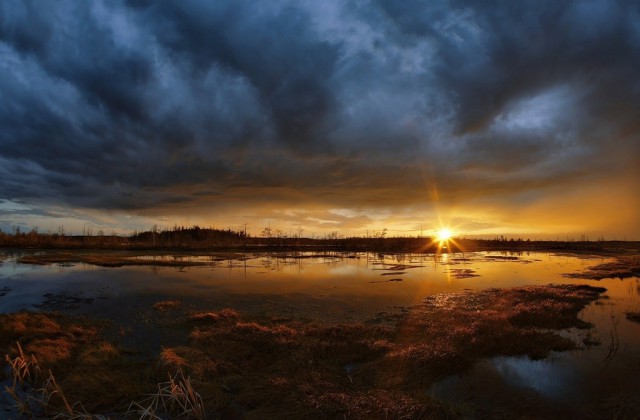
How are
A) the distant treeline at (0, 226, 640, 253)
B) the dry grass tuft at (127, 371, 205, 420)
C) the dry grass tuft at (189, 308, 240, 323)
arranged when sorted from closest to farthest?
the dry grass tuft at (127, 371, 205, 420) → the dry grass tuft at (189, 308, 240, 323) → the distant treeline at (0, 226, 640, 253)

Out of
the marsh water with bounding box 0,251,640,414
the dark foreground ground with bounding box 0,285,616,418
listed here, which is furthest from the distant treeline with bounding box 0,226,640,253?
the dark foreground ground with bounding box 0,285,616,418

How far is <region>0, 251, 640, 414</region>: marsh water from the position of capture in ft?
31.9

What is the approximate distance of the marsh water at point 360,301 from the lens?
9.73 m

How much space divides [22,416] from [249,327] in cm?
733

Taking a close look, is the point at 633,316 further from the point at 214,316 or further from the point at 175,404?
the point at 175,404

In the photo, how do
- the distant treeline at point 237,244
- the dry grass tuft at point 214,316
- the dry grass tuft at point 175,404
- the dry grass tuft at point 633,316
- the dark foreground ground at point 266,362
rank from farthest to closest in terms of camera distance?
1. the distant treeline at point 237,244
2. the dry grass tuft at point 633,316
3. the dry grass tuft at point 214,316
4. the dark foreground ground at point 266,362
5. the dry grass tuft at point 175,404

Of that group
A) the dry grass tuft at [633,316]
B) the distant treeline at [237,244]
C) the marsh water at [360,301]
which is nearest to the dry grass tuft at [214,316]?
the marsh water at [360,301]

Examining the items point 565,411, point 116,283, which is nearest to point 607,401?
point 565,411

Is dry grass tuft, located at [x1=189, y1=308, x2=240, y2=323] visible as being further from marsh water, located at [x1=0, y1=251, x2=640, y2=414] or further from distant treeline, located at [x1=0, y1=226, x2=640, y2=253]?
distant treeline, located at [x1=0, y1=226, x2=640, y2=253]

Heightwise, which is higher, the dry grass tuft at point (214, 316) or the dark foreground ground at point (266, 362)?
the dry grass tuft at point (214, 316)

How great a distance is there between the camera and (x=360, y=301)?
21.2 meters

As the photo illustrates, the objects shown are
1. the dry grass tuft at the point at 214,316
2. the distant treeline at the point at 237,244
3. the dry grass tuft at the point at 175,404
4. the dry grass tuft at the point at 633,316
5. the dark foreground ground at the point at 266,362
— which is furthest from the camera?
the distant treeline at the point at 237,244

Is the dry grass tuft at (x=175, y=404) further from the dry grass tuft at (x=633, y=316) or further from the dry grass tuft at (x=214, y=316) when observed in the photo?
the dry grass tuft at (x=633, y=316)

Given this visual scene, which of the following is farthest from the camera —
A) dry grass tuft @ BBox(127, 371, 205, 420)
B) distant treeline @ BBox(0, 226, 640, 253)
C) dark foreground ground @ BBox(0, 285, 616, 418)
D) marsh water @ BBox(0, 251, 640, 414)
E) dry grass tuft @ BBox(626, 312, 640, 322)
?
distant treeline @ BBox(0, 226, 640, 253)
